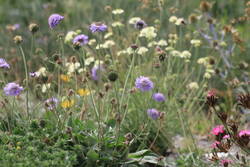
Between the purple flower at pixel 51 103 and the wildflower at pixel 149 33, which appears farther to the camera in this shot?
the wildflower at pixel 149 33

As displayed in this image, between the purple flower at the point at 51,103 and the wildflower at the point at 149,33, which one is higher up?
the wildflower at the point at 149,33

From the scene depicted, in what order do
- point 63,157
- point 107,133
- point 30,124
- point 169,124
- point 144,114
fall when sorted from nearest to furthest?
point 63,157 → point 30,124 → point 107,133 → point 144,114 → point 169,124

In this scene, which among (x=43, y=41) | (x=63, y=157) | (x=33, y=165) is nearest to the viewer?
(x=33, y=165)

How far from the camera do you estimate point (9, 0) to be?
7617mm

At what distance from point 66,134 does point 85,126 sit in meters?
0.16

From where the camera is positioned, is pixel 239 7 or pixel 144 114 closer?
pixel 144 114

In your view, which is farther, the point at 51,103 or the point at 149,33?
the point at 149,33

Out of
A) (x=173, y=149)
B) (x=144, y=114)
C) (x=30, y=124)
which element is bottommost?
(x=173, y=149)

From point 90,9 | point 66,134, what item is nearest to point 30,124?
point 66,134

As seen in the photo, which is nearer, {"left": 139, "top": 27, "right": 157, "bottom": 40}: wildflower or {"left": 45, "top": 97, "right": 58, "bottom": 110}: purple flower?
{"left": 45, "top": 97, "right": 58, "bottom": 110}: purple flower

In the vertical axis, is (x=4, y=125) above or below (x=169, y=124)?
above

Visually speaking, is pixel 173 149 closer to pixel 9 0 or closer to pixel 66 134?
pixel 66 134

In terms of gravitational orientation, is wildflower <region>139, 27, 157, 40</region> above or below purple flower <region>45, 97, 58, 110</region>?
above

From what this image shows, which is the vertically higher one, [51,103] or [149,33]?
[149,33]
